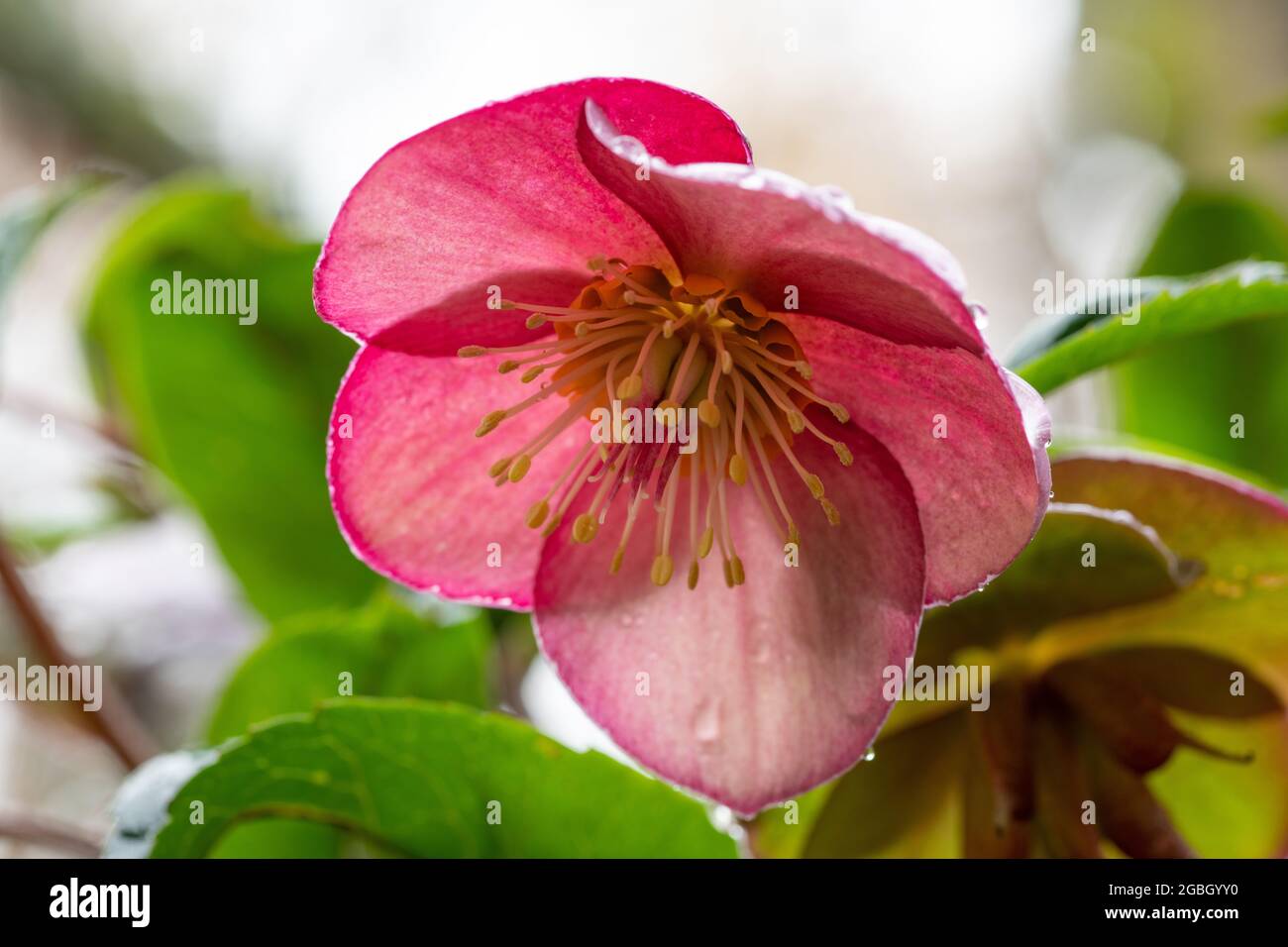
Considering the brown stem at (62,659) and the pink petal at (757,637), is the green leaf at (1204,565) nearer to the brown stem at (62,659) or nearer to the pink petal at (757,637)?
the pink petal at (757,637)

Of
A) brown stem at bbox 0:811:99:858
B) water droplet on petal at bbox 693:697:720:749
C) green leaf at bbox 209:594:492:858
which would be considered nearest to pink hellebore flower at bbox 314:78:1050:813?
water droplet on petal at bbox 693:697:720:749

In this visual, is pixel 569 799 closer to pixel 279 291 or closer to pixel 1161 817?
pixel 1161 817

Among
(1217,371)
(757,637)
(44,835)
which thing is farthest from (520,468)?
(1217,371)

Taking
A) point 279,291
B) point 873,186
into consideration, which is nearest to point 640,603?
point 279,291

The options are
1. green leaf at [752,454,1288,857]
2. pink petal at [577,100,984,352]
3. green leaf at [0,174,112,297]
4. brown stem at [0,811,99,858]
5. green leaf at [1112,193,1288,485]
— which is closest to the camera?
pink petal at [577,100,984,352]

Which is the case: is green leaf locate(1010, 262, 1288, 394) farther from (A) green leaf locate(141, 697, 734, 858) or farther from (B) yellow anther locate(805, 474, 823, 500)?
(A) green leaf locate(141, 697, 734, 858)

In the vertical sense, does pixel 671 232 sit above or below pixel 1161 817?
above

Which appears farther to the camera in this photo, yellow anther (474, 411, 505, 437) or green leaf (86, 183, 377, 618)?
green leaf (86, 183, 377, 618)
